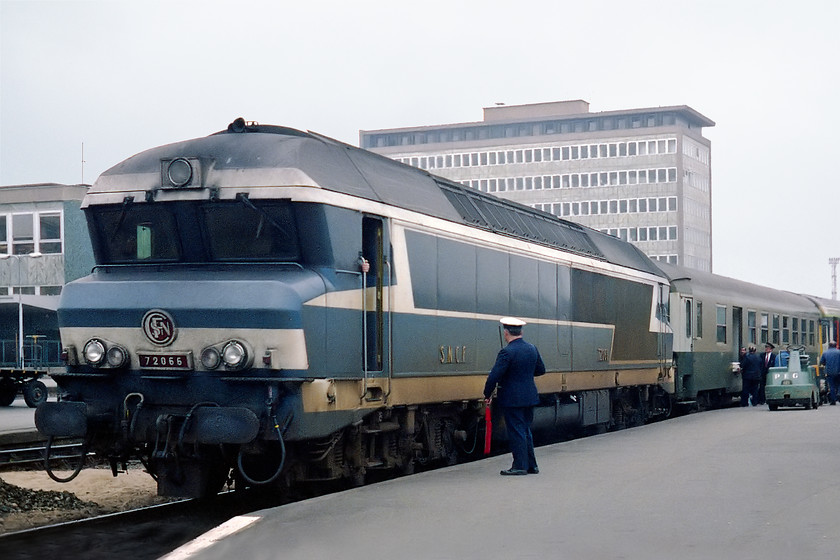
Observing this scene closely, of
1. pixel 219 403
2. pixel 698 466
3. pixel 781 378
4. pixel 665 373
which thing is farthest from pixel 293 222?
pixel 781 378

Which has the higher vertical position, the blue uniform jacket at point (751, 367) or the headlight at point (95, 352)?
the headlight at point (95, 352)

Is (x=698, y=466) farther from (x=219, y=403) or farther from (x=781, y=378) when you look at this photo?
(x=781, y=378)

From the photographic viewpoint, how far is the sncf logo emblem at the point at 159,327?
1116 cm

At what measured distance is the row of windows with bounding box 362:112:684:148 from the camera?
130500mm

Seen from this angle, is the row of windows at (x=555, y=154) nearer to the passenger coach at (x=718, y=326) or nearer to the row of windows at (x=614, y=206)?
the row of windows at (x=614, y=206)

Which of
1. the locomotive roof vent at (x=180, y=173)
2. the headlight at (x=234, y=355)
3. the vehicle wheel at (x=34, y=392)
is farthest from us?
the vehicle wheel at (x=34, y=392)

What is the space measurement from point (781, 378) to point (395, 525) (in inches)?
821

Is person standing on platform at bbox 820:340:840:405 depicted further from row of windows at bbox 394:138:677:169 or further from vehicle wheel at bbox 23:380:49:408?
row of windows at bbox 394:138:677:169

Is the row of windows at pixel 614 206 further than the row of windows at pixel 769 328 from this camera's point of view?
Yes

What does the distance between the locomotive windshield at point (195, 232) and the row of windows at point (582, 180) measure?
116m

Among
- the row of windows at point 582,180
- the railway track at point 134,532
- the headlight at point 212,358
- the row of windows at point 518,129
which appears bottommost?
the railway track at point 134,532

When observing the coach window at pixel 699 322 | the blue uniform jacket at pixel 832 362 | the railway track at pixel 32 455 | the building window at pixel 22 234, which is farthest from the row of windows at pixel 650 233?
the railway track at pixel 32 455

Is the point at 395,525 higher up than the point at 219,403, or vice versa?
the point at 219,403

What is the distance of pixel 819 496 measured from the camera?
10461mm
